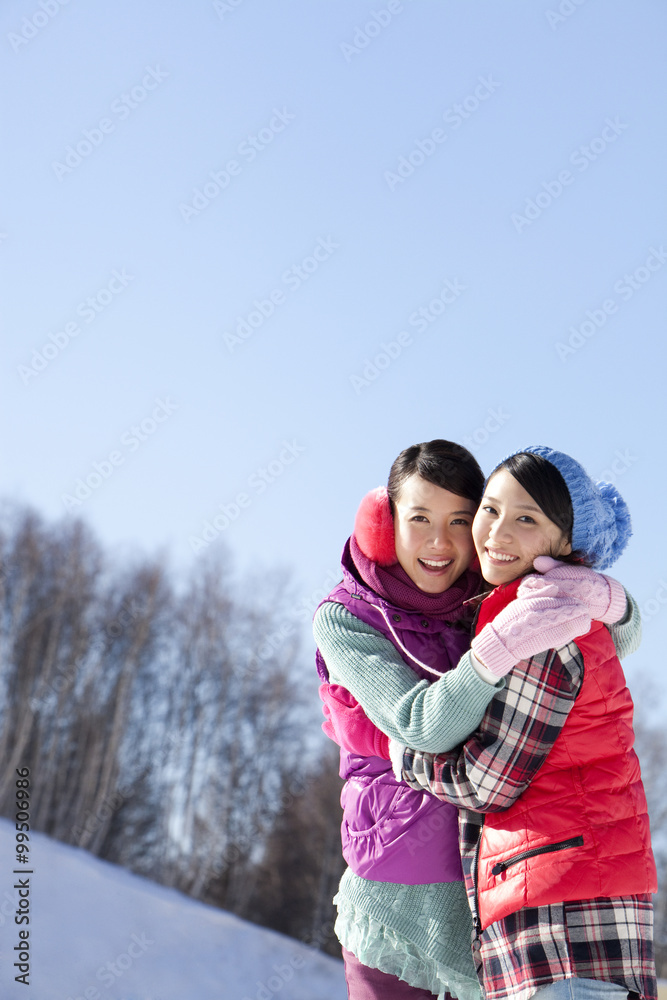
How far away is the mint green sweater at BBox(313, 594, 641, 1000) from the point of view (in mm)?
1951

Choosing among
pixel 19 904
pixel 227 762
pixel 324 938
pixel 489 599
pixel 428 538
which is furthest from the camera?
pixel 227 762

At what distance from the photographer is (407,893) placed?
2.09 metres

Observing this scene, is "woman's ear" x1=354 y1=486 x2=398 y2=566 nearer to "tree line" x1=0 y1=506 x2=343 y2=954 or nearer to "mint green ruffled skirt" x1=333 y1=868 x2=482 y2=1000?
"mint green ruffled skirt" x1=333 y1=868 x2=482 y2=1000

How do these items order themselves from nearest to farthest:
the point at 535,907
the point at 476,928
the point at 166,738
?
the point at 535,907 < the point at 476,928 < the point at 166,738

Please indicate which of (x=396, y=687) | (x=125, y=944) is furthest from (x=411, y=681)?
A: (x=125, y=944)

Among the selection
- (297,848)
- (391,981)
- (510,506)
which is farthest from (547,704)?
(297,848)

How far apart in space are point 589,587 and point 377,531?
2.05 ft

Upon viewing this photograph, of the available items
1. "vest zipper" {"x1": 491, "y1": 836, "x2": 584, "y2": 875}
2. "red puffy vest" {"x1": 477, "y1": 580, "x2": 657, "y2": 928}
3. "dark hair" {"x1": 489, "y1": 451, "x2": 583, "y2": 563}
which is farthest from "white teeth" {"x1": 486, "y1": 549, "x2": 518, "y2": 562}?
"vest zipper" {"x1": 491, "y1": 836, "x2": 584, "y2": 875}

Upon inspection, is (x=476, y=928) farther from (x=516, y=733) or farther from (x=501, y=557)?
(x=501, y=557)

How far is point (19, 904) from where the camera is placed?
9125 millimetres

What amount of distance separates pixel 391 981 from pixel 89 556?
15334 millimetres

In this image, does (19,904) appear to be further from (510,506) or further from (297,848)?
(510,506)

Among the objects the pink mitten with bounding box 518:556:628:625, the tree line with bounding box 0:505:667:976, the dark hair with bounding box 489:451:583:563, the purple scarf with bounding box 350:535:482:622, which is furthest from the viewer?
the tree line with bounding box 0:505:667:976

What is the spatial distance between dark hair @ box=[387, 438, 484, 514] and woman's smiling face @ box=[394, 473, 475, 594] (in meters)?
0.02
